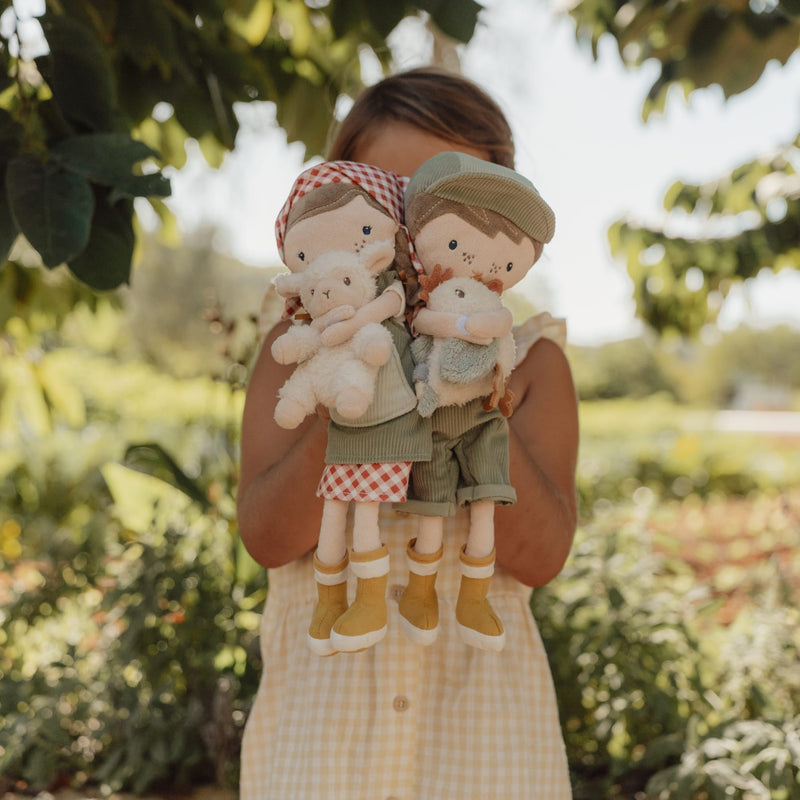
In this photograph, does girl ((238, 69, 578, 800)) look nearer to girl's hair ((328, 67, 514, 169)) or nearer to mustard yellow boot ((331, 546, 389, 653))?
girl's hair ((328, 67, 514, 169))

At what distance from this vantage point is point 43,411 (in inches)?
109

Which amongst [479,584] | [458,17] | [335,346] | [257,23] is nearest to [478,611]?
[479,584]

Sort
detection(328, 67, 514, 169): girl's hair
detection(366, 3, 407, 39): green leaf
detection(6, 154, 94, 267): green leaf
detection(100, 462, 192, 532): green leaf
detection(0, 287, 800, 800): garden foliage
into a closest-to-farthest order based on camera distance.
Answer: detection(6, 154, 94, 267): green leaf, detection(328, 67, 514, 169): girl's hair, detection(366, 3, 407, 39): green leaf, detection(0, 287, 800, 800): garden foliage, detection(100, 462, 192, 532): green leaf

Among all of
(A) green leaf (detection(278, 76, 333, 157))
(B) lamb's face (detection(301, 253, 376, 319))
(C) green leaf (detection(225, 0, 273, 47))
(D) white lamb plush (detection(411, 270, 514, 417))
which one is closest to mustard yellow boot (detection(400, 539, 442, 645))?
(D) white lamb plush (detection(411, 270, 514, 417))

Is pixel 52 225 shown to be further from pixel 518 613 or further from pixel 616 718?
pixel 616 718

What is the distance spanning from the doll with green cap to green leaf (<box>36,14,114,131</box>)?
1.94 ft

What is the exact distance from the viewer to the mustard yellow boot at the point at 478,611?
0.88m

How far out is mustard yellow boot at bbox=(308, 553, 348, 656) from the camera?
34.8 inches

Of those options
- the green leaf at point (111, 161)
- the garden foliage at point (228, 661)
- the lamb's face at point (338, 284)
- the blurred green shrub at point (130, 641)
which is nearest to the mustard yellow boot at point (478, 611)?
the lamb's face at point (338, 284)

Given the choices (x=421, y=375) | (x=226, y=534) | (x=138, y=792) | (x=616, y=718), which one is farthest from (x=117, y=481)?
(x=421, y=375)

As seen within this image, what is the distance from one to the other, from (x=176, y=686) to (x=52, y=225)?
1.50m

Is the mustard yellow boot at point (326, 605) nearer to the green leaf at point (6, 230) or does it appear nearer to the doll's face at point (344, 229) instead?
the doll's face at point (344, 229)

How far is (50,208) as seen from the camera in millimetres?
1030

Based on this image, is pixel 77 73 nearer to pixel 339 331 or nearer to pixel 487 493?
pixel 339 331
